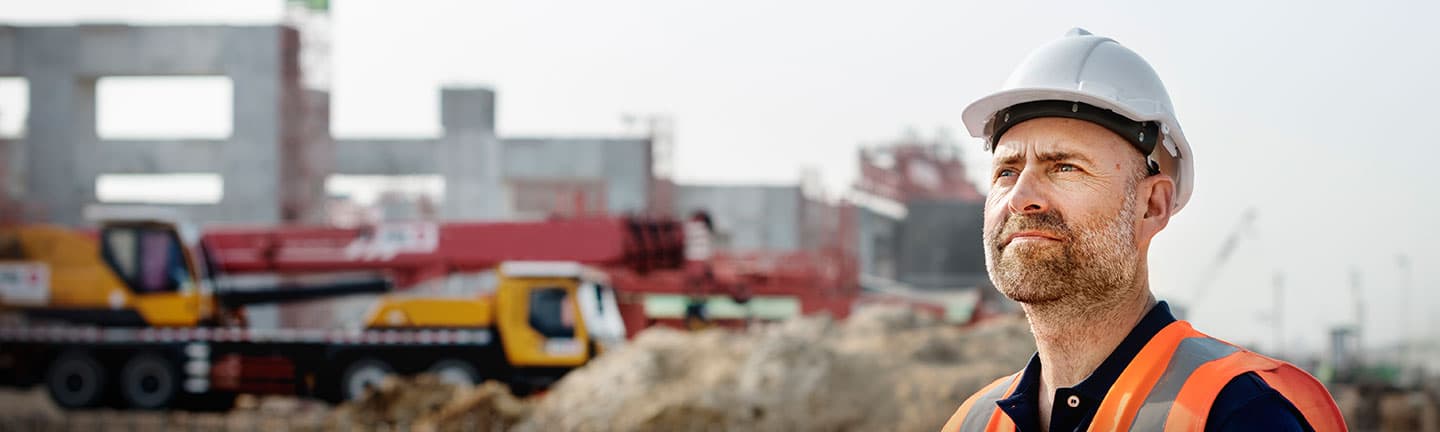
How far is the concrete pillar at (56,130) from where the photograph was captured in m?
25.4

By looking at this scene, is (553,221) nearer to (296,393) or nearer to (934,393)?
(296,393)

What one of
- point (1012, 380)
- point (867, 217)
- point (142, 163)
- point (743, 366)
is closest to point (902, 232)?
point (867, 217)

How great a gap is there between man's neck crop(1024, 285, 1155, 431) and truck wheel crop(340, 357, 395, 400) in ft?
44.7

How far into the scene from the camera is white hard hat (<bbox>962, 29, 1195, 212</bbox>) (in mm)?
1635

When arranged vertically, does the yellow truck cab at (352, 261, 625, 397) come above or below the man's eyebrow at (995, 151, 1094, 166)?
below

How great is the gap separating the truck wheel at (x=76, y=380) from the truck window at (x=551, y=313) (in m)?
5.33

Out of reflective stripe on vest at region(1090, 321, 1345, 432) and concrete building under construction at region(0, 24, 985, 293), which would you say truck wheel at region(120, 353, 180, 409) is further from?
reflective stripe on vest at region(1090, 321, 1345, 432)

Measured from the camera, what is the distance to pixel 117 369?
51.9 ft

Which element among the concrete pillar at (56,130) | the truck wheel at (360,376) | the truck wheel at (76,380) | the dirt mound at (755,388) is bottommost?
the truck wheel at (76,380)

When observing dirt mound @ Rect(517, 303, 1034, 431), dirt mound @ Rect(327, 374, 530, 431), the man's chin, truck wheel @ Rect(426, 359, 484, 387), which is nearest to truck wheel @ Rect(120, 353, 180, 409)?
dirt mound @ Rect(327, 374, 530, 431)

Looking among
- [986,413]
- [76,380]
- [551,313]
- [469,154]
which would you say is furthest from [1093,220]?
[469,154]

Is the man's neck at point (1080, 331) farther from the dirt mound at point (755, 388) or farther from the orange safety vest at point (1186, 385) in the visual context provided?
the dirt mound at point (755, 388)

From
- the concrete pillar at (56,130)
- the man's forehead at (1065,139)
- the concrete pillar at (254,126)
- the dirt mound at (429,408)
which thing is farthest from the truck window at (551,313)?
the concrete pillar at (56,130)

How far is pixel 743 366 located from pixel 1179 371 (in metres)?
11.3
